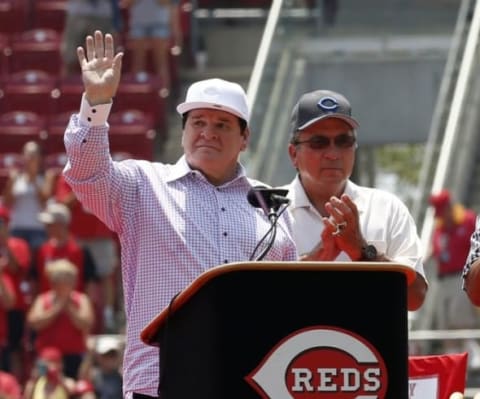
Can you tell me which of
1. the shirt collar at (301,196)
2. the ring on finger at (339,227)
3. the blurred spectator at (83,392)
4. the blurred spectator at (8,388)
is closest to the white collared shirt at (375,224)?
the shirt collar at (301,196)

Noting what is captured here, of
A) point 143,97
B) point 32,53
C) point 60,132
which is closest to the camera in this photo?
point 60,132

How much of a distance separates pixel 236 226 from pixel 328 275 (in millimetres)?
1078

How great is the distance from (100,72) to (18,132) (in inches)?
419

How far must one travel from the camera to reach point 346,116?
6145 millimetres

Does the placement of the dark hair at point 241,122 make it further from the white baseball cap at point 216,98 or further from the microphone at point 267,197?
the microphone at point 267,197

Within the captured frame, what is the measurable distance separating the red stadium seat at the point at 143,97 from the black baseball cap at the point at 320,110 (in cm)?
992

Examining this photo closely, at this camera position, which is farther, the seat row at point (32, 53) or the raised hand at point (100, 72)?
the seat row at point (32, 53)

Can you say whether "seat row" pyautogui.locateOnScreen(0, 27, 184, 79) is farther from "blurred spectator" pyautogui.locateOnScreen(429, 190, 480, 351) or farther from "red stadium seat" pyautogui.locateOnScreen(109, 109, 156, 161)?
"blurred spectator" pyautogui.locateOnScreen(429, 190, 480, 351)

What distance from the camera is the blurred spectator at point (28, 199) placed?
45.9ft

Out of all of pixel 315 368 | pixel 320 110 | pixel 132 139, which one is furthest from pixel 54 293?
pixel 315 368

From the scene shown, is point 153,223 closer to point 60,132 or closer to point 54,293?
point 54,293

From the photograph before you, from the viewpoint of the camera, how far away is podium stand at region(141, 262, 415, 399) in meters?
4.59

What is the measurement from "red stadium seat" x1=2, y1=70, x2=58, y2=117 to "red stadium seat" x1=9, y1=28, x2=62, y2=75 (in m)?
0.58

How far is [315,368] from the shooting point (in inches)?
181
